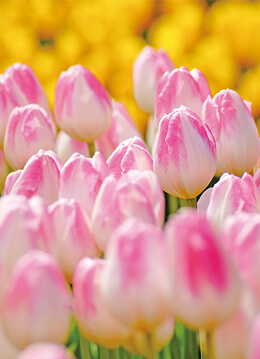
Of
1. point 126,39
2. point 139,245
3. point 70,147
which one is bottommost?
point 126,39

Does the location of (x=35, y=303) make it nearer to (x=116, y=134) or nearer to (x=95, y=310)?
(x=95, y=310)

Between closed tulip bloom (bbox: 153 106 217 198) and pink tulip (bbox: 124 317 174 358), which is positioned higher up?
closed tulip bloom (bbox: 153 106 217 198)

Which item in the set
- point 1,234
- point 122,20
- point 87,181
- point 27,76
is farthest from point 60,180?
point 122,20

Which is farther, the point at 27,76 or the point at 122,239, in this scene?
the point at 27,76

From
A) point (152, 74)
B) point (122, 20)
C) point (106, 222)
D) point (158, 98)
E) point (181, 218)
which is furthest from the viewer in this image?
point (122, 20)

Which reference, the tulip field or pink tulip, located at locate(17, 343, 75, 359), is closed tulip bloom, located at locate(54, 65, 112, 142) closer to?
the tulip field

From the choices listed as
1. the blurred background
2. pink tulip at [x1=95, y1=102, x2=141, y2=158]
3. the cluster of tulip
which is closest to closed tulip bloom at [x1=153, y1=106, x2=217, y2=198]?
the cluster of tulip

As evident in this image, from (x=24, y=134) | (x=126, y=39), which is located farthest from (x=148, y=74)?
(x=126, y=39)

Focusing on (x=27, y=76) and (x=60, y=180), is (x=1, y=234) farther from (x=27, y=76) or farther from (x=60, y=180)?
(x=27, y=76)
